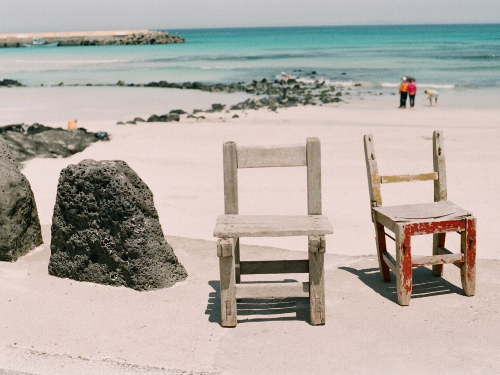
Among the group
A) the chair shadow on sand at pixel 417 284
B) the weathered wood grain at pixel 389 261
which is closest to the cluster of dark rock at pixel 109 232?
the chair shadow on sand at pixel 417 284

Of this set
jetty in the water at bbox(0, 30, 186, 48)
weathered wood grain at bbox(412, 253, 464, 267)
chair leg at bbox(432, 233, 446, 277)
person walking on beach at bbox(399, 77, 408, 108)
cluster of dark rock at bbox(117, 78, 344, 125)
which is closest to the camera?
weathered wood grain at bbox(412, 253, 464, 267)

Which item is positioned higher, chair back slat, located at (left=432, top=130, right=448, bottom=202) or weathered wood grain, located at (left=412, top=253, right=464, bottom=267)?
chair back slat, located at (left=432, top=130, right=448, bottom=202)

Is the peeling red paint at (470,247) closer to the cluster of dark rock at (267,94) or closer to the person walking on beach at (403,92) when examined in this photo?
the cluster of dark rock at (267,94)

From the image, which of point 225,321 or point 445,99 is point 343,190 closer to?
point 225,321

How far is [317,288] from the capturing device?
4469 mm

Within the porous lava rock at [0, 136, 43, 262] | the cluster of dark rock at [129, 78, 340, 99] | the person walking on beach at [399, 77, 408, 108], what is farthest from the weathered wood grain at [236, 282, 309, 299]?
the cluster of dark rock at [129, 78, 340, 99]

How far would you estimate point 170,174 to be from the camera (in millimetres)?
10711

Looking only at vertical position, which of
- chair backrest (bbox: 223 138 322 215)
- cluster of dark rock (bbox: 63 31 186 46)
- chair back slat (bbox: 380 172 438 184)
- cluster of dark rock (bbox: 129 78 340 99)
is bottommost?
cluster of dark rock (bbox: 129 78 340 99)

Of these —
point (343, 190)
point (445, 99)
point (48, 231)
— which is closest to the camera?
point (48, 231)

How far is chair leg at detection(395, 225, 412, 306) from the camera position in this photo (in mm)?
4656

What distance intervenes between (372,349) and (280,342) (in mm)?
609

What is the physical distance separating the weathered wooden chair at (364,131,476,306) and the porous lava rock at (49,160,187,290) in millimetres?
1783

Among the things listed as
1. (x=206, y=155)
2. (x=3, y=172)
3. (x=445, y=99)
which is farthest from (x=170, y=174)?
(x=445, y=99)

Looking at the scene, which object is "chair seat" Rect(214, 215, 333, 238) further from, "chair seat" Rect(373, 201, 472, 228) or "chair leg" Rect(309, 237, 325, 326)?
"chair seat" Rect(373, 201, 472, 228)
